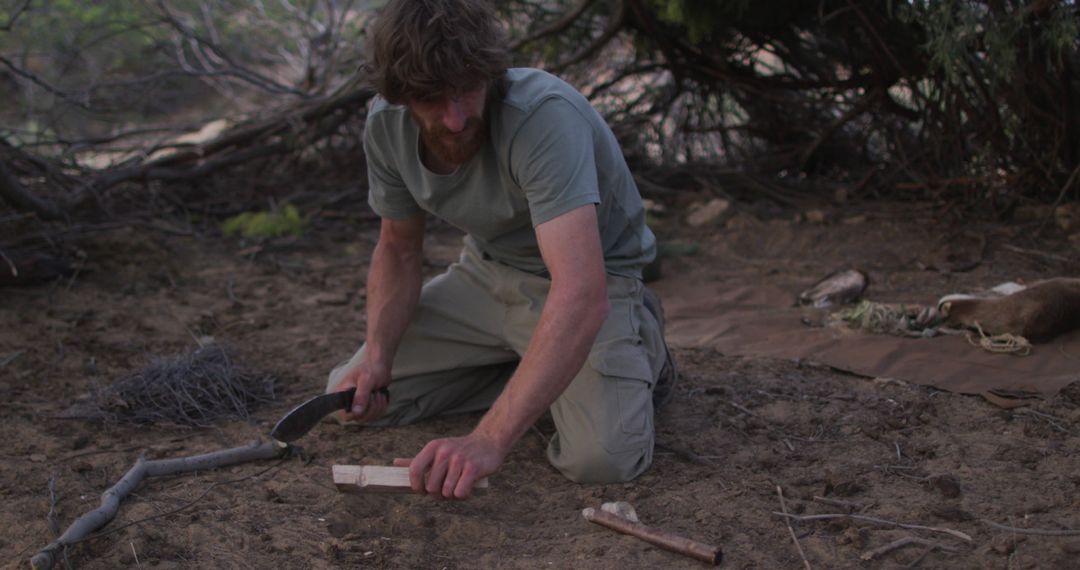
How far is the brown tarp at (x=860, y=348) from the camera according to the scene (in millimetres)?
2933

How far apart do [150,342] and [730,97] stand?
365cm

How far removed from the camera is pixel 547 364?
2109 mm

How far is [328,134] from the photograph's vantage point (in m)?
5.83

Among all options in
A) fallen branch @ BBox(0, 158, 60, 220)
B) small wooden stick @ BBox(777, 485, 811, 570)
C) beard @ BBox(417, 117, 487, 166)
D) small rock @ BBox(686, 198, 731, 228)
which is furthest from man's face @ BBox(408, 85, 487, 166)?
small rock @ BBox(686, 198, 731, 228)

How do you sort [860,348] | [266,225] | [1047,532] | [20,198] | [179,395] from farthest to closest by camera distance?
[266,225], [20,198], [860,348], [179,395], [1047,532]

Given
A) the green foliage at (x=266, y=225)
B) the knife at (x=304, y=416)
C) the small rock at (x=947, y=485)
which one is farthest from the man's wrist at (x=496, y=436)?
Result: the green foliage at (x=266, y=225)

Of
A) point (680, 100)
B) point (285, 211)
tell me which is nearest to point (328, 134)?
point (285, 211)

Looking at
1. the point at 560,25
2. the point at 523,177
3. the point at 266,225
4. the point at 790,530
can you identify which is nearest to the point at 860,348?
the point at 790,530

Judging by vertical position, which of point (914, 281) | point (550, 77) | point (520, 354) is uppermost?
point (550, 77)

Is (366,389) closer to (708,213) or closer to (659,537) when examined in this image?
(659,537)

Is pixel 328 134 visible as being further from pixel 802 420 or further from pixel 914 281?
pixel 802 420

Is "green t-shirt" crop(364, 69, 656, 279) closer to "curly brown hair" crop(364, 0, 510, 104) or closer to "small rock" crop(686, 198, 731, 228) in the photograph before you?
"curly brown hair" crop(364, 0, 510, 104)

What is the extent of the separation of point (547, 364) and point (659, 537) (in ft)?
1.48

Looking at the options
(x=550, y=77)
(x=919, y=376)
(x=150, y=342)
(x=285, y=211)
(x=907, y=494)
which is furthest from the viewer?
(x=285, y=211)
